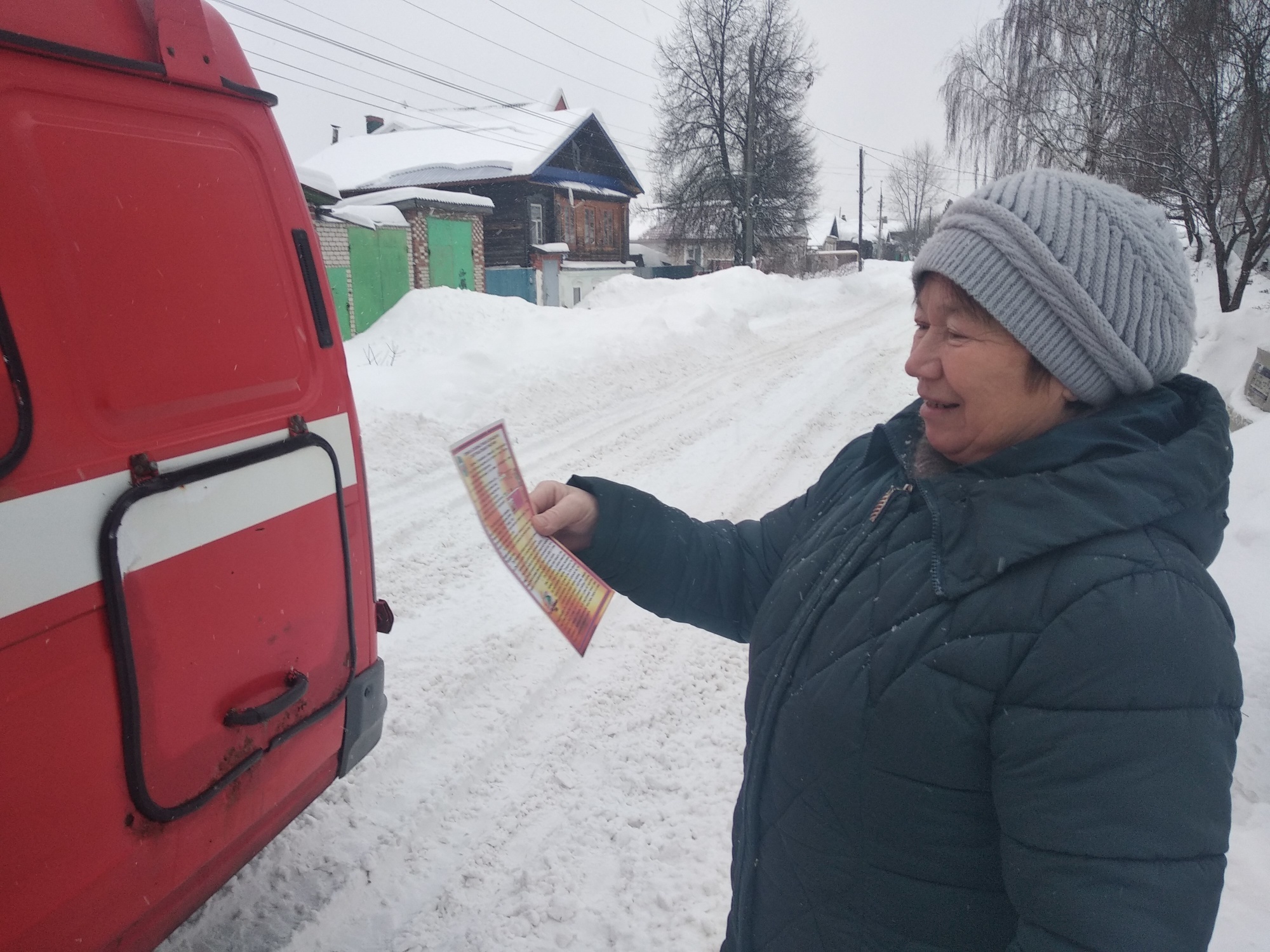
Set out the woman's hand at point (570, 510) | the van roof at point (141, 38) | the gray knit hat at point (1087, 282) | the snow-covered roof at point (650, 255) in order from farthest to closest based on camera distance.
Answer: the snow-covered roof at point (650, 255) < the woman's hand at point (570, 510) < the van roof at point (141, 38) < the gray knit hat at point (1087, 282)

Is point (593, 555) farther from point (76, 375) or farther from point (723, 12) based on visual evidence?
point (723, 12)

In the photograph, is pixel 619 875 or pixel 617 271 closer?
pixel 619 875

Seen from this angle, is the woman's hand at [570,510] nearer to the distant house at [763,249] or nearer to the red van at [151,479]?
the red van at [151,479]

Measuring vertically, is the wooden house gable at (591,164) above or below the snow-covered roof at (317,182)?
above

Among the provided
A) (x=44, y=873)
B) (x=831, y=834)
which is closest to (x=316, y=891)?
(x=44, y=873)

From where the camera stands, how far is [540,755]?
10.7ft

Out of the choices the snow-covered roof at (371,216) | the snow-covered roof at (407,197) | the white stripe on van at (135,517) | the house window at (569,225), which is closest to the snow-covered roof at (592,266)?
the house window at (569,225)

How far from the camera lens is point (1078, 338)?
44.6 inches

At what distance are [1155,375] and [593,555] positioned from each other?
1.14m

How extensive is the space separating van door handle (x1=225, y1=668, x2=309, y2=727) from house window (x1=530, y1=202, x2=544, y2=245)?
2766 cm

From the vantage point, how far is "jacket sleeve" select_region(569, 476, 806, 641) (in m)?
1.82

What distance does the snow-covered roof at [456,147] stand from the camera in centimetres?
2678

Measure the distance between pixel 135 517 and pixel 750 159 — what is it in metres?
32.7

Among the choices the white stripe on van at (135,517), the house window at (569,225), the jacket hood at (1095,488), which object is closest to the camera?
the jacket hood at (1095,488)
